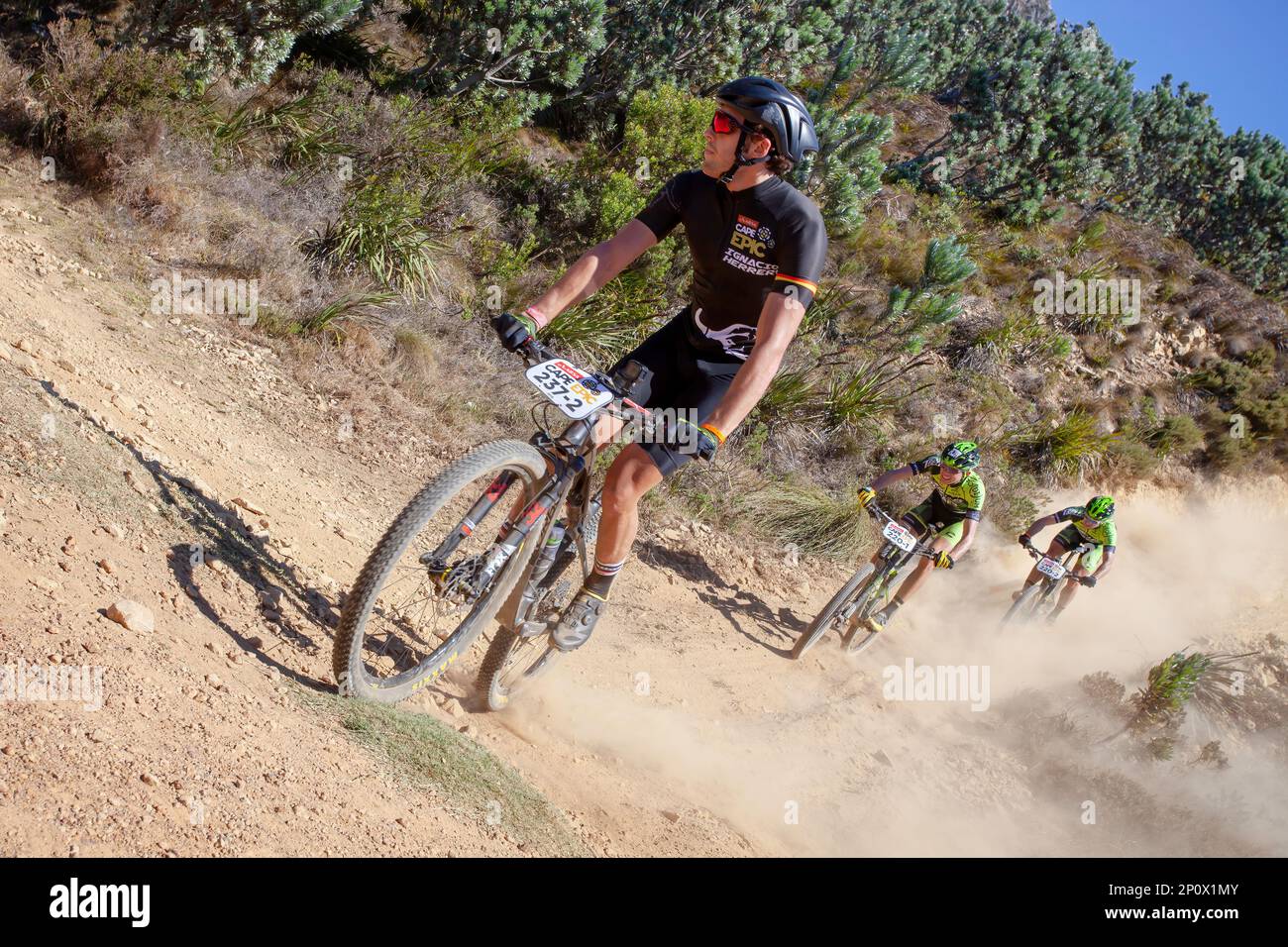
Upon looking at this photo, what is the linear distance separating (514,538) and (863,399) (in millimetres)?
8744

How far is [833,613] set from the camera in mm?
8602

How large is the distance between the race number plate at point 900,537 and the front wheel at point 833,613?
1.18ft

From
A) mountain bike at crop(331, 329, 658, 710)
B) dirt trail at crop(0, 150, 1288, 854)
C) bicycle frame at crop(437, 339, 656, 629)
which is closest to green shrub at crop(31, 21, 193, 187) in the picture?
dirt trail at crop(0, 150, 1288, 854)

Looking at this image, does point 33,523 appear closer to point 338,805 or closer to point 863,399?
point 338,805

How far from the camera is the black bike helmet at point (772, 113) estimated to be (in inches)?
168

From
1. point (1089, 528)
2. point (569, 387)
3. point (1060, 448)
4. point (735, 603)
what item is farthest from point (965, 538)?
point (1060, 448)

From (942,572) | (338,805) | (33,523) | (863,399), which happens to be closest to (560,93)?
(863,399)

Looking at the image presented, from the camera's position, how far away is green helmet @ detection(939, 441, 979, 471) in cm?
880

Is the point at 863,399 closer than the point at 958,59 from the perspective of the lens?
Yes

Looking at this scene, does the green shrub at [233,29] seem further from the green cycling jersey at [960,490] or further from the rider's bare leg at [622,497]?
the rider's bare leg at [622,497]

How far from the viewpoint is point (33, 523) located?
159 inches

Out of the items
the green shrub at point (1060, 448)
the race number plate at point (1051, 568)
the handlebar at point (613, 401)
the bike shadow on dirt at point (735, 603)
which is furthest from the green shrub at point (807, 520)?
the handlebar at point (613, 401)

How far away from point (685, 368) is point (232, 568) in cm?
256

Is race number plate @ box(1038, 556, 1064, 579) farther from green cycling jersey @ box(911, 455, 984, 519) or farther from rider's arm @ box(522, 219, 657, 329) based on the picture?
rider's arm @ box(522, 219, 657, 329)
